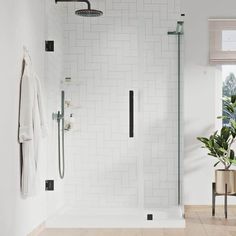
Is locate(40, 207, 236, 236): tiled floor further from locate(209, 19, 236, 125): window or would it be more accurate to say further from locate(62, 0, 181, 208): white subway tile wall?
locate(209, 19, 236, 125): window

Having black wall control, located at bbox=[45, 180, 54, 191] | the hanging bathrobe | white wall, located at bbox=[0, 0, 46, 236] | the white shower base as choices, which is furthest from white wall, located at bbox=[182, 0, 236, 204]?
the hanging bathrobe

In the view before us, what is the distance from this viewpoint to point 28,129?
4.10m

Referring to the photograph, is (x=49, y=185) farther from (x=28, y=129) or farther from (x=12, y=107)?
(x=12, y=107)

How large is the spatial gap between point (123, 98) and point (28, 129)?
1984 mm

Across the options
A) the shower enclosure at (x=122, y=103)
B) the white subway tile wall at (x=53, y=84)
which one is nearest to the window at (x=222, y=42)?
the shower enclosure at (x=122, y=103)

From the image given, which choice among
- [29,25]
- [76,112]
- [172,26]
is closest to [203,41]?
[172,26]

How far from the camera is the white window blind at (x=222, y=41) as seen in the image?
6.18 meters

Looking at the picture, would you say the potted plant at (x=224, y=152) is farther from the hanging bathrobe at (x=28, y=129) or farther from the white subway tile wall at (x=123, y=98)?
the hanging bathrobe at (x=28, y=129)

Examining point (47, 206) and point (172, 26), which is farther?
point (172, 26)

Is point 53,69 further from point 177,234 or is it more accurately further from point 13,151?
point 177,234

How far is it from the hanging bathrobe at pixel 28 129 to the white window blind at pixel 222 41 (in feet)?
8.47

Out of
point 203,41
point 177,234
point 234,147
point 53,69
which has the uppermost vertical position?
point 203,41

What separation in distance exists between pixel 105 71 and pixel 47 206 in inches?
63.5

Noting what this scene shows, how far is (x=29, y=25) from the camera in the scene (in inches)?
180
